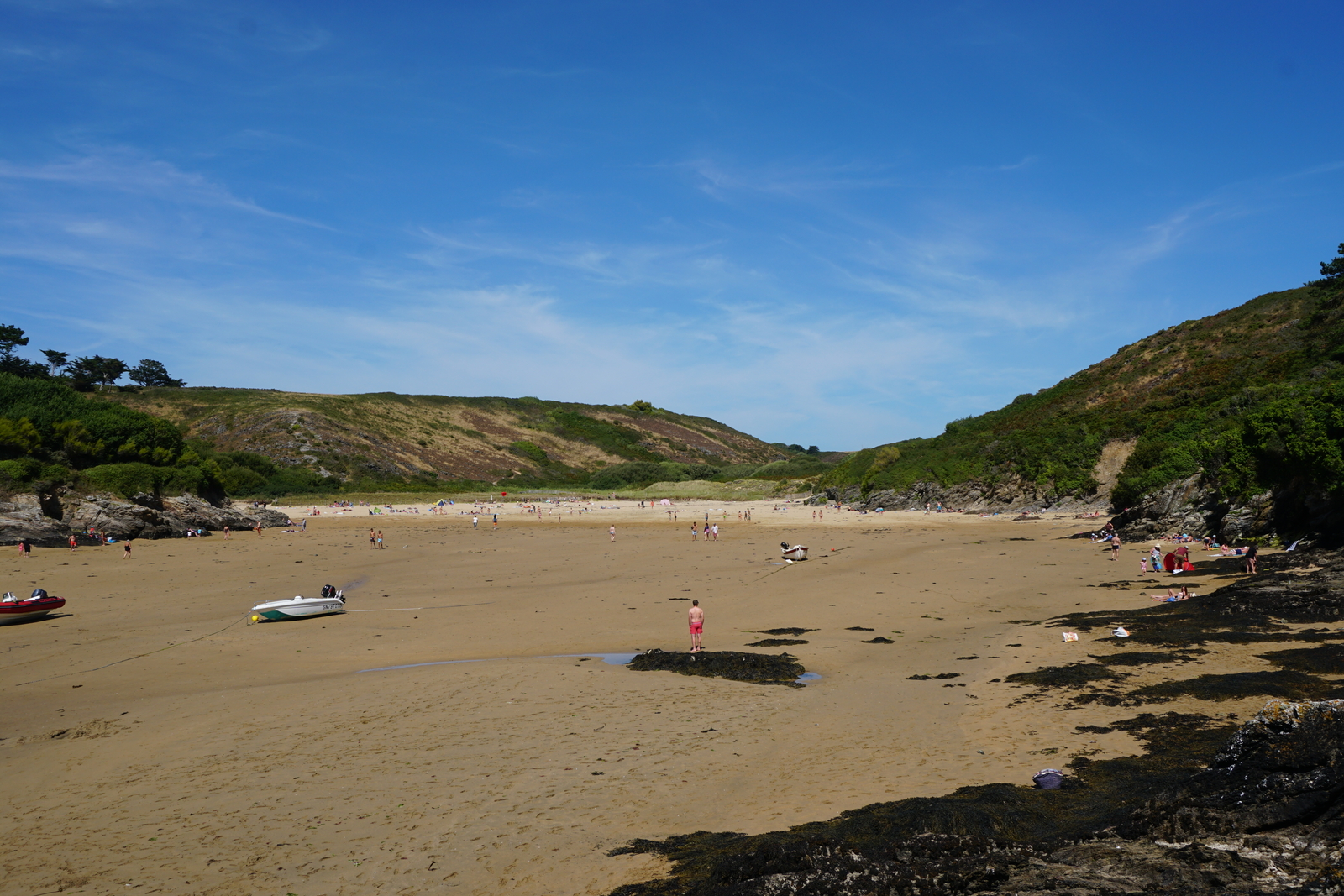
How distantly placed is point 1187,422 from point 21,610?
51019 mm

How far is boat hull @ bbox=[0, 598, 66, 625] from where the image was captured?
20.1 m

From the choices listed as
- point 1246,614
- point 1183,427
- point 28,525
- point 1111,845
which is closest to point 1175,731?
point 1111,845

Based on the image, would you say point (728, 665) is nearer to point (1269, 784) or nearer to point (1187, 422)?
point (1269, 784)

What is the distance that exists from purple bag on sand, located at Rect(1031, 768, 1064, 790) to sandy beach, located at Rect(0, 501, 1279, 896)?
54cm

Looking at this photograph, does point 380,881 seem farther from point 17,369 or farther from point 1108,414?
point 17,369

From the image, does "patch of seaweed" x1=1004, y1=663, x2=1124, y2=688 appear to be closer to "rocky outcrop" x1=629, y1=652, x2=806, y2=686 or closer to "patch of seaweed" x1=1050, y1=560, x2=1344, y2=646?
"patch of seaweed" x1=1050, y1=560, x2=1344, y2=646

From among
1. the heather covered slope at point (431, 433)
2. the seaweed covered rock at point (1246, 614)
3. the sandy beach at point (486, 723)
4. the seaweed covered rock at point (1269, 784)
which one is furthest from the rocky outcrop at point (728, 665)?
the heather covered slope at point (431, 433)

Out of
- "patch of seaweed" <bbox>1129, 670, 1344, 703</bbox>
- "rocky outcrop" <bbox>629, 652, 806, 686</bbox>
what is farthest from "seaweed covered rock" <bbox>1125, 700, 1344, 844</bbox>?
"rocky outcrop" <bbox>629, 652, 806, 686</bbox>

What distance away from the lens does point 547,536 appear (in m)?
45.4

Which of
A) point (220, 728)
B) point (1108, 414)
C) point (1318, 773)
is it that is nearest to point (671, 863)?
point (1318, 773)

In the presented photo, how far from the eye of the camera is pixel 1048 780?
305 inches

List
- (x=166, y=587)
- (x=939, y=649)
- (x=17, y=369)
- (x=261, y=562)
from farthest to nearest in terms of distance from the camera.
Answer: (x=17, y=369) < (x=261, y=562) < (x=166, y=587) < (x=939, y=649)

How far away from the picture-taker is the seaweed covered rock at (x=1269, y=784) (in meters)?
4.76

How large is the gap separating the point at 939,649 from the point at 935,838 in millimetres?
10523
